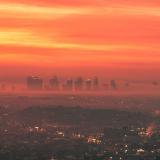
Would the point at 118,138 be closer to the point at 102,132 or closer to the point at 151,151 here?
the point at 102,132

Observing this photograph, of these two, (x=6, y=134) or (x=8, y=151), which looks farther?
(x=6, y=134)

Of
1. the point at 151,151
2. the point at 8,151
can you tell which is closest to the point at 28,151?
the point at 8,151

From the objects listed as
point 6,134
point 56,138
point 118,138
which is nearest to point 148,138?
point 118,138

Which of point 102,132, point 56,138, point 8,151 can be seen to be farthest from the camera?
point 102,132

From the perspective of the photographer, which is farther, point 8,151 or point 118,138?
point 118,138

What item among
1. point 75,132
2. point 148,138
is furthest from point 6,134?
point 148,138

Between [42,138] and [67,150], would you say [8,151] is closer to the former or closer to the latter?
[67,150]

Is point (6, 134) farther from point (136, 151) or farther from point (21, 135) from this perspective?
point (136, 151)

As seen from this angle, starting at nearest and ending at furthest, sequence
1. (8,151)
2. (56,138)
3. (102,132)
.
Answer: (8,151) → (56,138) → (102,132)
